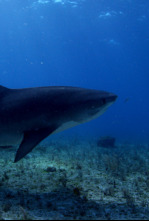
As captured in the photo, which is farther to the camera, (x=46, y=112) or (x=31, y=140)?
(x=46, y=112)

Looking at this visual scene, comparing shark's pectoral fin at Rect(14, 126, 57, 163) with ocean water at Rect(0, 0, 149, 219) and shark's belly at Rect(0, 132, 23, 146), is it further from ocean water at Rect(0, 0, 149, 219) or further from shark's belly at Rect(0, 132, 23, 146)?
ocean water at Rect(0, 0, 149, 219)

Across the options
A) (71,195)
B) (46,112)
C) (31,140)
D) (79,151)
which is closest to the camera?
(31,140)

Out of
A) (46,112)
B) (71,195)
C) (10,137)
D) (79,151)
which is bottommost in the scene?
(71,195)

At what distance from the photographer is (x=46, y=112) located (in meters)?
3.92

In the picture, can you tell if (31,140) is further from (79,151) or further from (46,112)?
(79,151)

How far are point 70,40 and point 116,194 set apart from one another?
179 ft

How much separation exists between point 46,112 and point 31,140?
642 millimetres

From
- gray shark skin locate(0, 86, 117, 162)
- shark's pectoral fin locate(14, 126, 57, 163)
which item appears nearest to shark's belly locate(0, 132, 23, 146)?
gray shark skin locate(0, 86, 117, 162)

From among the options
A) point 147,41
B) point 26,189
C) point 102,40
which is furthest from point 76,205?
point 102,40

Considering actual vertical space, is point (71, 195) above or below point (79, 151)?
below

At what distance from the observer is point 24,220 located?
2752 millimetres

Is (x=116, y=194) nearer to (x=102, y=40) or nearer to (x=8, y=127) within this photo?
(x=8, y=127)

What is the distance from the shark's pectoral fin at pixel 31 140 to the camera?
3.57m

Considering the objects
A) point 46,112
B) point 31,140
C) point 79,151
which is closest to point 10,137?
point 31,140
